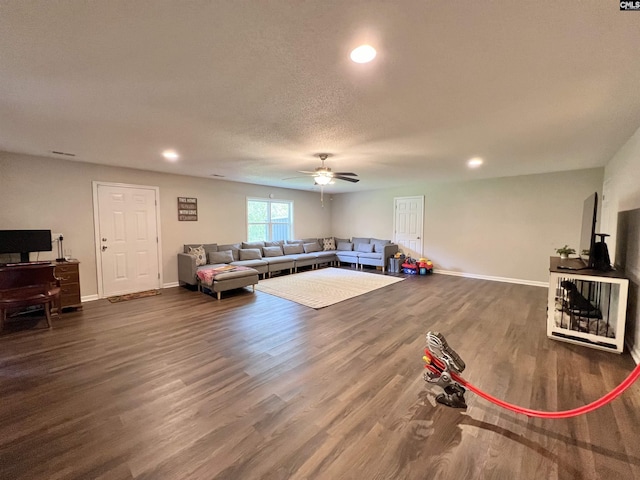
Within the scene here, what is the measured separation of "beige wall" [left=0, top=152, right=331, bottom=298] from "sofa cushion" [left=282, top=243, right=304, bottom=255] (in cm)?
135

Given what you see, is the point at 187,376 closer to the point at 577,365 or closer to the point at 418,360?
the point at 418,360

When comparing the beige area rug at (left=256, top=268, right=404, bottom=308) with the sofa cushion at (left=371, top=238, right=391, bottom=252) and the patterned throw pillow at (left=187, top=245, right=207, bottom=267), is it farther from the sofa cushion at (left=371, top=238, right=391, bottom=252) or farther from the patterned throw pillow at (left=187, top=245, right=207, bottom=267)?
the patterned throw pillow at (left=187, top=245, right=207, bottom=267)

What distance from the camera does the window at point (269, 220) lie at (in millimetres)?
7422

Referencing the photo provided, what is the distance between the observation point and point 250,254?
22.3ft

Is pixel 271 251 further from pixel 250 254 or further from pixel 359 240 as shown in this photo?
Result: pixel 359 240

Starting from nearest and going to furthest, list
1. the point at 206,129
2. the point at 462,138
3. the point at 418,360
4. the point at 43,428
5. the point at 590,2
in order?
the point at 590,2 → the point at 43,428 → the point at 418,360 → the point at 206,129 → the point at 462,138

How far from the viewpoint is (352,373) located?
2.46 metres

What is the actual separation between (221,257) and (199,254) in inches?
18.9

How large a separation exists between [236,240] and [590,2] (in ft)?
22.4

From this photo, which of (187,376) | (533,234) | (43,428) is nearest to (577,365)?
(187,376)

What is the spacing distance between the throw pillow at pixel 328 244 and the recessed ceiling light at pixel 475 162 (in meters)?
4.92

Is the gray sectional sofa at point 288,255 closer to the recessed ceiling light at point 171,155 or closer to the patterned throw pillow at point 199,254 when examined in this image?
the patterned throw pillow at point 199,254

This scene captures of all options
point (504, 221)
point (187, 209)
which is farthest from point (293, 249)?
point (504, 221)

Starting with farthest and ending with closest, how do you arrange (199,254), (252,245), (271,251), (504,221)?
1. (271,251)
2. (252,245)
3. (504,221)
4. (199,254)
